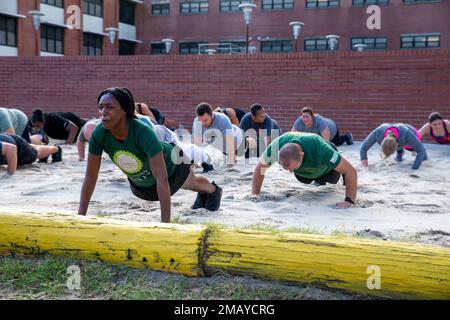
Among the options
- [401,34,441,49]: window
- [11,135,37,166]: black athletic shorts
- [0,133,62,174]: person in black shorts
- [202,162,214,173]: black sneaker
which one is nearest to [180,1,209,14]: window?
[401,34,441,49]: window

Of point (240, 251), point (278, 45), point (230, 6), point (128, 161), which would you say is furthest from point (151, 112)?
point (230, 6)

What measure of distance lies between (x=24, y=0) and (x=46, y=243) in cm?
2413

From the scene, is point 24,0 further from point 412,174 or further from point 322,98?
point 412,174

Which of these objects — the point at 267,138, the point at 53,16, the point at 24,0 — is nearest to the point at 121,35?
the point at 53,16

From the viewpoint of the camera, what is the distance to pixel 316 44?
92.6 ft

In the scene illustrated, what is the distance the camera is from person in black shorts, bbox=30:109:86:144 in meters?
10.0

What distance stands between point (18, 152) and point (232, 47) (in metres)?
22.4

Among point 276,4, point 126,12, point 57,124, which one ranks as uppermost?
point 276,4

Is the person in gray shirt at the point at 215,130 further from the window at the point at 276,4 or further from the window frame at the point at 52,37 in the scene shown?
the window at the point at 276,4

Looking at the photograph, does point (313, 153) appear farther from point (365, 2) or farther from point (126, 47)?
point (126, 47)

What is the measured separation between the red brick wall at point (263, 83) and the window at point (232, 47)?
1376cm

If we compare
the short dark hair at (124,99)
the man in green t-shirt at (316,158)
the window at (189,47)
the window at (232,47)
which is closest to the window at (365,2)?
the window at (232,47)

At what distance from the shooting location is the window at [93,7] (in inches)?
1125

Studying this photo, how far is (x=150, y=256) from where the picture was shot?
3.04 metres
